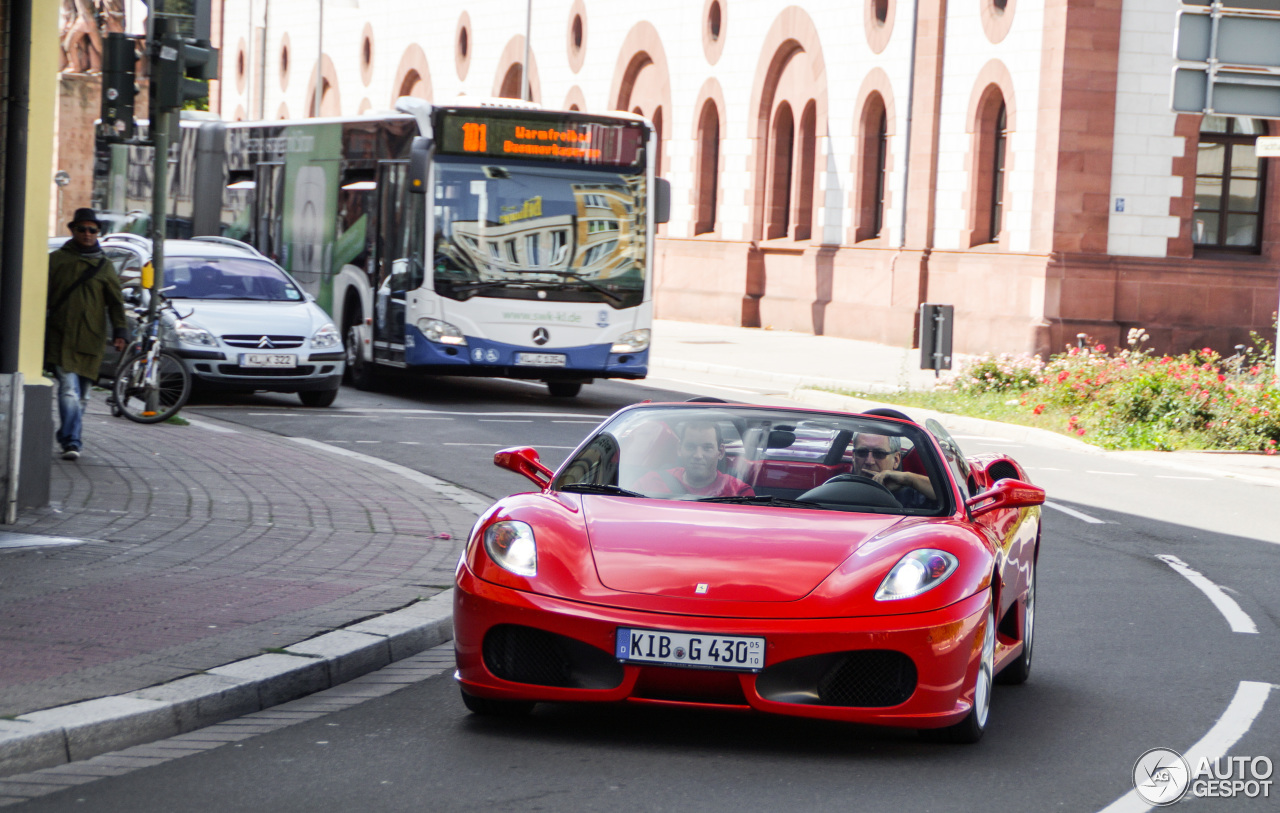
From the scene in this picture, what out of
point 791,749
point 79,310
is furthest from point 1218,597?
point 79,310

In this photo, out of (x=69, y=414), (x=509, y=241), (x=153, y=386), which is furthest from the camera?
(x=509, y=241)

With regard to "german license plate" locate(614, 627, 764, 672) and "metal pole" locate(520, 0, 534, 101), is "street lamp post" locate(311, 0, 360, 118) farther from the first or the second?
"german license plate" locate(614, 627, 764, 672)

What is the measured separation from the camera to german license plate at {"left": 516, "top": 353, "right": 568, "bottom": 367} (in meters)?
18.8

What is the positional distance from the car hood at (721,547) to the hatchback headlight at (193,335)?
11.5 metres

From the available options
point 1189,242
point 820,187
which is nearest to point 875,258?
point 820,187

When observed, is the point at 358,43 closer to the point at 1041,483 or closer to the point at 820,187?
the point at 820,187

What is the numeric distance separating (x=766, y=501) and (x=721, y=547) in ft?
1.97

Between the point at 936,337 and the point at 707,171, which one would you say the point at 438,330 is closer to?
the point at 936,337

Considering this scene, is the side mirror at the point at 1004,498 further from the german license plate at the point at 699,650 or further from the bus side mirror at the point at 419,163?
the bus side mirror at the point at 419,163

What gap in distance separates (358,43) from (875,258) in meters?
27.7

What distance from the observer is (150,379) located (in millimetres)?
15039

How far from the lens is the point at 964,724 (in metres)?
5.81

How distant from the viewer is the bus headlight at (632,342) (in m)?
19.1

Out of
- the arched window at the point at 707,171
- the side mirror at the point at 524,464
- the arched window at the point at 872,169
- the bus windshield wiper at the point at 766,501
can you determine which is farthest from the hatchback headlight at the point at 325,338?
the arched window at the point at 707,171
